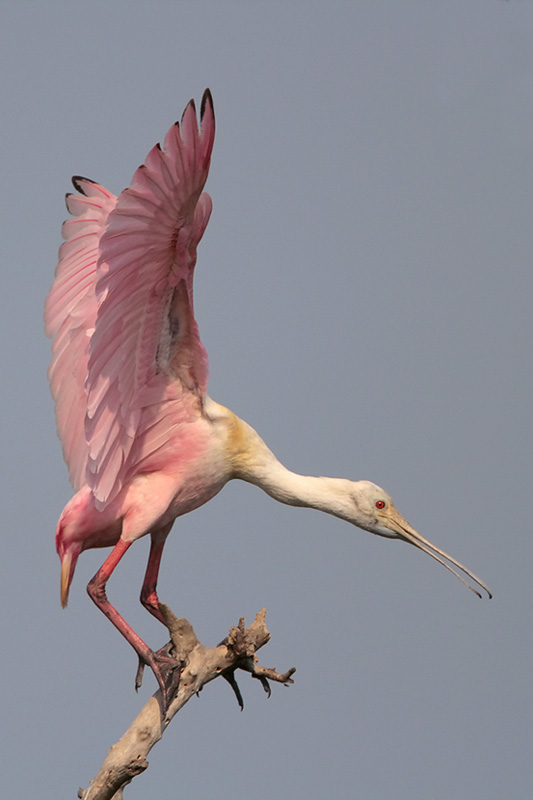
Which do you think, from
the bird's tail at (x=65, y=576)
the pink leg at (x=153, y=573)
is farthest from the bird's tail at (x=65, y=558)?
the pink leg at (x=153, y=573)

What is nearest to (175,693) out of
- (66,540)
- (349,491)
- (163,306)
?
(66,540)

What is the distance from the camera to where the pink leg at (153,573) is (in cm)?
728

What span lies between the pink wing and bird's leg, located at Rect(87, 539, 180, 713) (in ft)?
0.95

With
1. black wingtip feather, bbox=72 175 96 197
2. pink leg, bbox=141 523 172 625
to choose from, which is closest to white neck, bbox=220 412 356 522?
pink leg, bbox=141 523 172 625

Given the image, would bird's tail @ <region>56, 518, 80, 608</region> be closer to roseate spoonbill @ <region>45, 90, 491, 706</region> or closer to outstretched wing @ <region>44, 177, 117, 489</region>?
roseate spoonbill @ <region>45, 90, 491, 706</region>

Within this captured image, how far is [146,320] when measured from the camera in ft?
21.6

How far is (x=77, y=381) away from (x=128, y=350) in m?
0.92

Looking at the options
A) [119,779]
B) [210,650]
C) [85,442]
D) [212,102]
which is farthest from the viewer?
[85,442]

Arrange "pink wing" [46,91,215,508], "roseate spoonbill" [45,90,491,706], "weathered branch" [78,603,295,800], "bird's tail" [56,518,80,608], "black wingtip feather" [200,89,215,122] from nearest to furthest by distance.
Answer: "black wingtip feather" [200,89,215,122] → "pink wing" [46,91,215,508] → "roseate spoonbill" [45,90,491,706] → "weathered branch" [78,603,295,800] → "bird's tail" [56,518,80,608]

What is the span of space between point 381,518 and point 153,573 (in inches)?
50.1

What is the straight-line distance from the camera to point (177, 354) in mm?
6805

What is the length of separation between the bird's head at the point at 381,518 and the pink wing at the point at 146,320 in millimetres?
1056

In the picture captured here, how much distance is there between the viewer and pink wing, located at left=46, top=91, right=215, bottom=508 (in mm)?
6047

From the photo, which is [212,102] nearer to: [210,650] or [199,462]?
[199,462]
